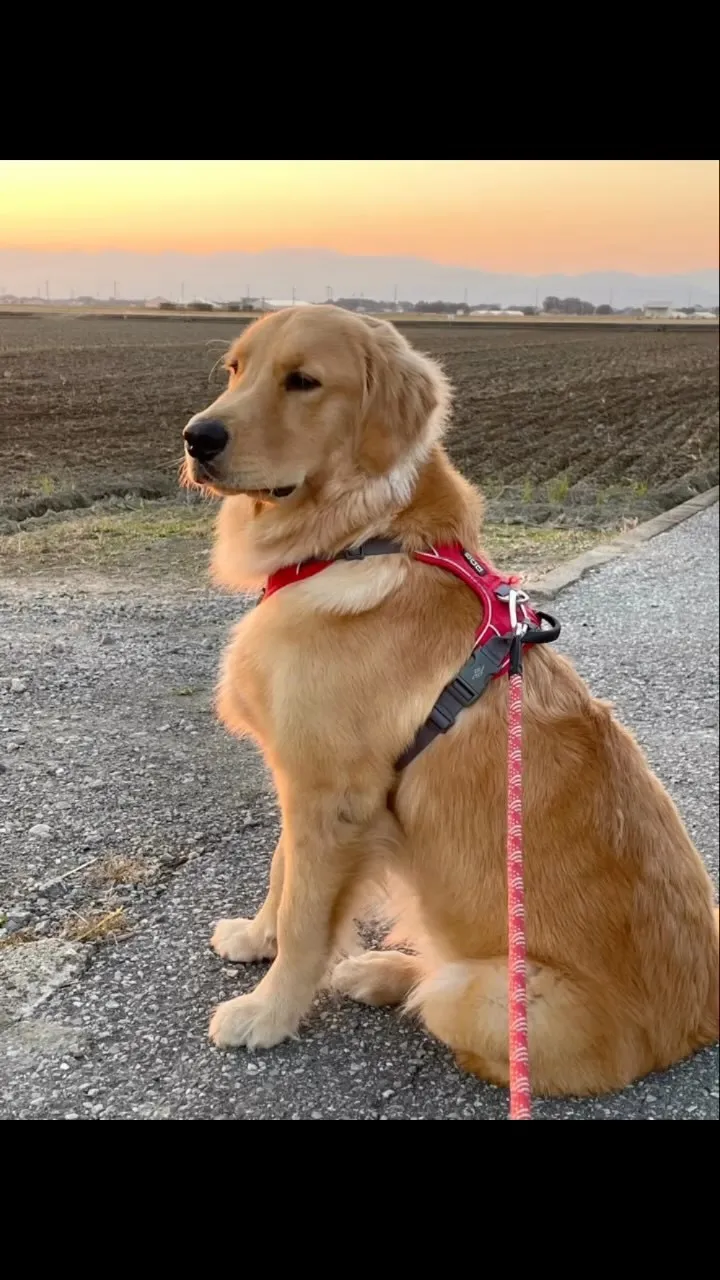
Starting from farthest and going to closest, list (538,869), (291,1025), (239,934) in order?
(239,934) → (291,1025) → (538,869)

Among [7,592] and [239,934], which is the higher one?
[7,592]

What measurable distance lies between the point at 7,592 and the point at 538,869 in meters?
1.08

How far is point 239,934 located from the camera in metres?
1.99

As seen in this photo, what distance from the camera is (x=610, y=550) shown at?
336 cm

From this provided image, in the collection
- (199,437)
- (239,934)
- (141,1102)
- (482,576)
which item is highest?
(199,437)

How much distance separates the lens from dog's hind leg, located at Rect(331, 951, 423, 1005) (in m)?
1.92

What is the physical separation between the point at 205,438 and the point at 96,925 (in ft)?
3.25

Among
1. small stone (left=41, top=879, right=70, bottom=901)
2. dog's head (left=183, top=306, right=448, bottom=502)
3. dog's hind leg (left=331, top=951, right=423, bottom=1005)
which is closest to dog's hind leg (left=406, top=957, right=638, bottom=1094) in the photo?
dog's hind leg (left=331, top=951, right=423, bottom=1005)

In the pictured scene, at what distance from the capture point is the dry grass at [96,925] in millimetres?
1814

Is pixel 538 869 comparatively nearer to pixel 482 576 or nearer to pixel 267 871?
pixel 482 576

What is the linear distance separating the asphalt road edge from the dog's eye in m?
1.56

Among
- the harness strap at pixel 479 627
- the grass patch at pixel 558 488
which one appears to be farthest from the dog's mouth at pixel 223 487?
the grass patch at pixel 558 488
